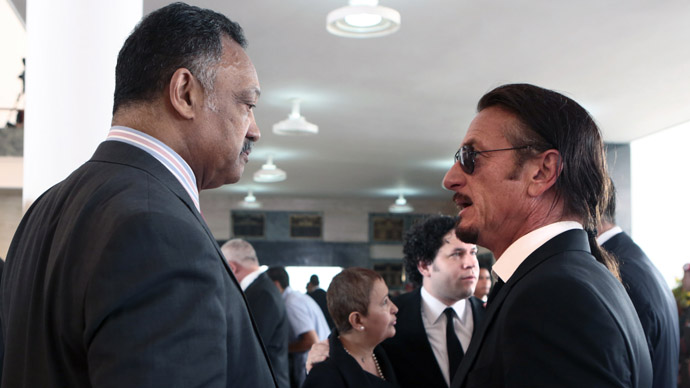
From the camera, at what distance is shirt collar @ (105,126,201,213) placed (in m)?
1.33

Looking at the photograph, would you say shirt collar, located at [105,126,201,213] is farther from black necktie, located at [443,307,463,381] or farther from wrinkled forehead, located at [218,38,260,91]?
black necktie, located at [443,307,463,381]

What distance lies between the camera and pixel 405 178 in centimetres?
1578

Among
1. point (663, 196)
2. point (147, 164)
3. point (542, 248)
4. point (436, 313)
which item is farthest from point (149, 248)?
point (663, 196)

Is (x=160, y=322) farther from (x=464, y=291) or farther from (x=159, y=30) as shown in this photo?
(x=464, y=291)

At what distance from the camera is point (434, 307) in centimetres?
330

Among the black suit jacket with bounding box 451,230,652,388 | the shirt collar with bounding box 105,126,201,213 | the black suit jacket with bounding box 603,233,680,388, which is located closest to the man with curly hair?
the black suit jacket with bounding box 603,233,680,388

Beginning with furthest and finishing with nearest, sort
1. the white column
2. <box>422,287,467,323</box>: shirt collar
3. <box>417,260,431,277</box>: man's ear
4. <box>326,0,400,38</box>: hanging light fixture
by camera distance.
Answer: <box>326,0,400,38</box>: hanging light fixture
<box>417,260,431,277</box>: man's ear
<box>422,287,467,323</box>: shirt collar
the white column

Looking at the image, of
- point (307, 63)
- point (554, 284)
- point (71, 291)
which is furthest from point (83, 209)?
point (307, 63)

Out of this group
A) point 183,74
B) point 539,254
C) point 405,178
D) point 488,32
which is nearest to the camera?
point 183,74

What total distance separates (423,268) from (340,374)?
0.95 meters

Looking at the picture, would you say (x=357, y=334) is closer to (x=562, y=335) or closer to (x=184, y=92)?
(x=562, y=335)

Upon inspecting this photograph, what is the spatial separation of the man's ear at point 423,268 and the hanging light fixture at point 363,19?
7.43 feet

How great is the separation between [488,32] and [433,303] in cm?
393

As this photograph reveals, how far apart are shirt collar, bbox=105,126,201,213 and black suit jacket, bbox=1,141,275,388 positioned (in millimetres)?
23
